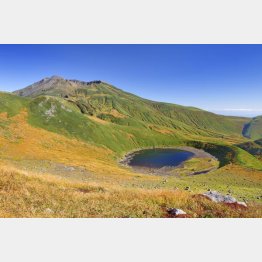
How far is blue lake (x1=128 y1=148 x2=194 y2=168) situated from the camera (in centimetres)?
12505

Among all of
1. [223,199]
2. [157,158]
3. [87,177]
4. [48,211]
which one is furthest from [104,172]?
[157,158]

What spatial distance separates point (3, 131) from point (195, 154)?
120450 millimetres

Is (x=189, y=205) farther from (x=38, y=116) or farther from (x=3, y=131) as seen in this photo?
(x=38, y=116)

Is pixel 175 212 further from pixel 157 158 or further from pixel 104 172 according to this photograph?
pixel 157 158

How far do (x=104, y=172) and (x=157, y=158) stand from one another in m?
92.0

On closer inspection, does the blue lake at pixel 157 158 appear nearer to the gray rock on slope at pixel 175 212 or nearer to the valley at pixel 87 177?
the valley at pixel 87 177

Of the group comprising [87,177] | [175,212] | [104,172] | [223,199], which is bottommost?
[104,172]

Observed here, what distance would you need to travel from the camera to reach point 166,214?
1341cm

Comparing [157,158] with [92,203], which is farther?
[157,158]

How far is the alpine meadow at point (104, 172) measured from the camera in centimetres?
1385

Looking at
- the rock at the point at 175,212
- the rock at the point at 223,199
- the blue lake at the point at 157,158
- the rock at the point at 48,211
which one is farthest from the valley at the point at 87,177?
the blue lake at the point at 157,158

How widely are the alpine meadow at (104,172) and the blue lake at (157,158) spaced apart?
2.08 feet

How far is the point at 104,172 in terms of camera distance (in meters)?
53.6

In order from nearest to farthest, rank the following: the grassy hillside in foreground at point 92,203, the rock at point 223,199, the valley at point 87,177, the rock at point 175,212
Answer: the grassy hillside in foreground at point 92,203
the rock at point 175,212
the valley at point 87,177
the rock at point 223,199
